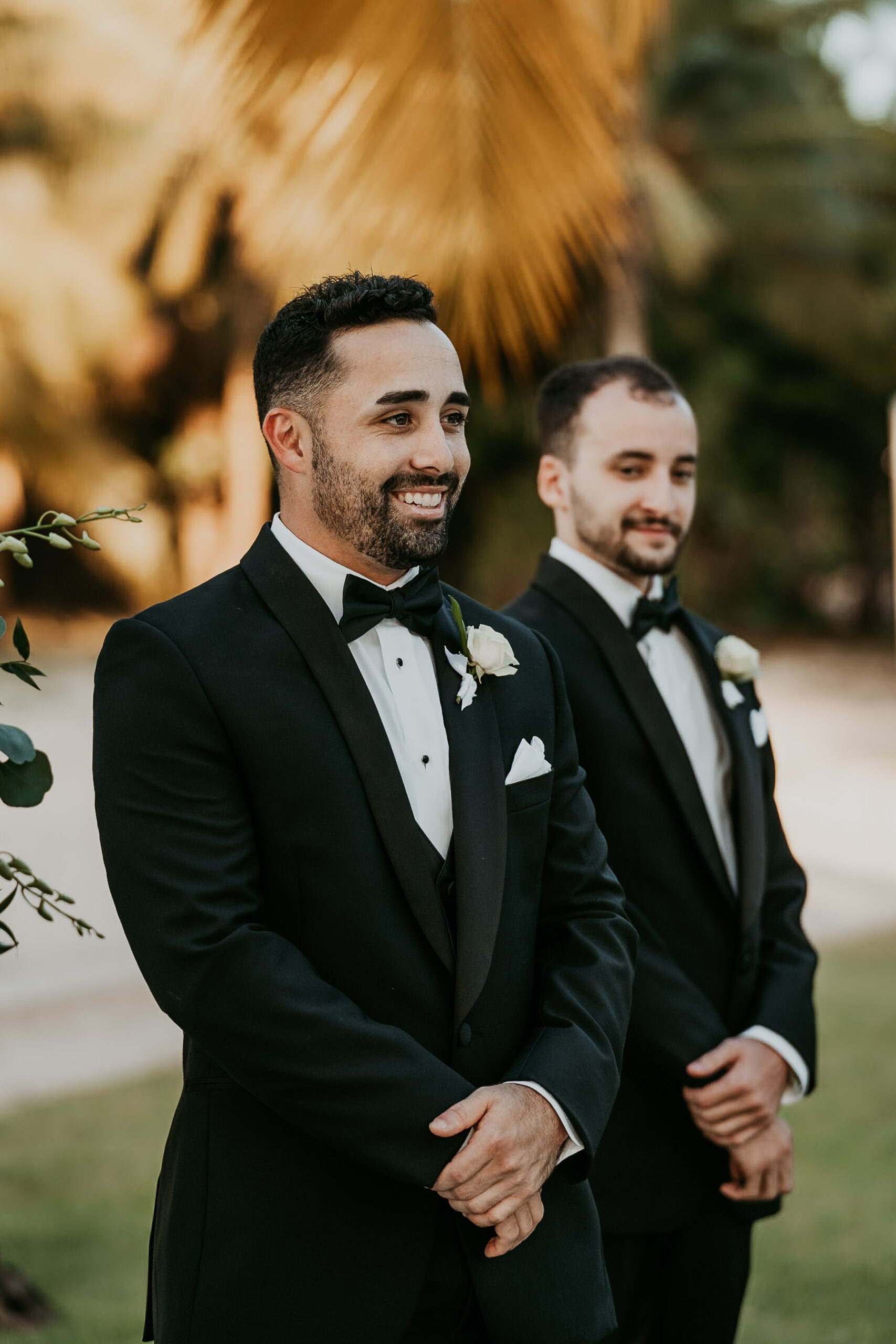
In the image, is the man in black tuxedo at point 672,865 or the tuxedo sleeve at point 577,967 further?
the man in black tuxedo at point 672,865

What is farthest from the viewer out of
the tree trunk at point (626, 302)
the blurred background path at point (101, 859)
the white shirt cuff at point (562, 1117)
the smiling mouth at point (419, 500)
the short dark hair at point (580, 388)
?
the tree trunk at point (626, 302)

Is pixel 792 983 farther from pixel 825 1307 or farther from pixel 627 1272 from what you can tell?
pixel 825 1307

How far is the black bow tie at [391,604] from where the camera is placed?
1.85 m

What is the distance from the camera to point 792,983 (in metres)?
2.59

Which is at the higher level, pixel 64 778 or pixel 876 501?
pixel 876 501

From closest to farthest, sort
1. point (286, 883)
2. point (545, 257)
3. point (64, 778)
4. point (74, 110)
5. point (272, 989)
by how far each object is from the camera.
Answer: point (272, 989) < point (286, 883) < point (545, 257) < point (64, 778) < point (74, 110)

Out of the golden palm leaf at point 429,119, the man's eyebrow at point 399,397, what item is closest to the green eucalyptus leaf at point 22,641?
the man's eyebrow at point 399,397

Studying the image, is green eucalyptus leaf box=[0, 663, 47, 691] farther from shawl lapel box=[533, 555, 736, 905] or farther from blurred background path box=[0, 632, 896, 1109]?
blurred background path box=[0, 632, 896, 1109]

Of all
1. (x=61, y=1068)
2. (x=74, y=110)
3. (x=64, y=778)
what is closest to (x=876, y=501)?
(x=74, y=110)

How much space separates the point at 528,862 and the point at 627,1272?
1016 mm

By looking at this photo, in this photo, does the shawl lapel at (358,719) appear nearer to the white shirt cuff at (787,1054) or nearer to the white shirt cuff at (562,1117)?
the white shirt cuff at (562,1117)

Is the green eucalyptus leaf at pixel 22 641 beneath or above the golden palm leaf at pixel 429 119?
beneath

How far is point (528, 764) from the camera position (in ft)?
6.28

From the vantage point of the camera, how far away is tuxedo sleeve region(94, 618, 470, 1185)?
1.64 meters
